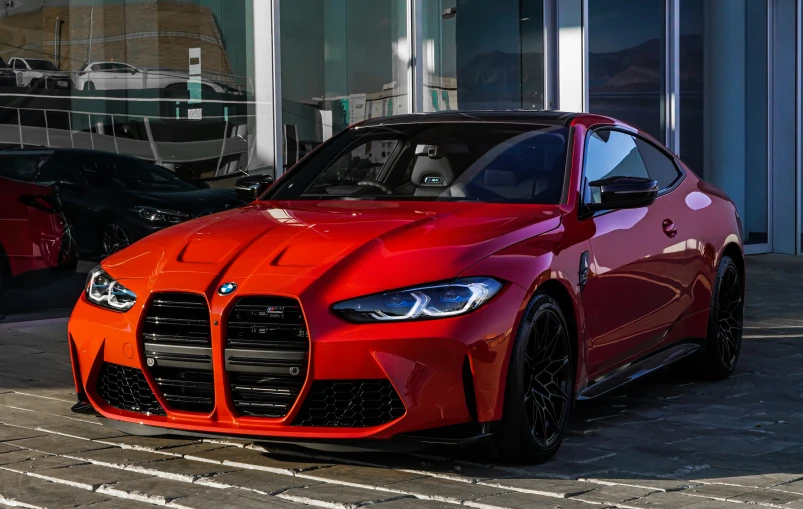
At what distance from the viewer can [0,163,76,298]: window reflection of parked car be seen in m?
9.75

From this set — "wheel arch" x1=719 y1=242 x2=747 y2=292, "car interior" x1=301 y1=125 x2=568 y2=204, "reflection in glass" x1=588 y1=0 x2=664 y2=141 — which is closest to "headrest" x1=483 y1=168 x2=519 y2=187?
"car interior" x1=301 y1=125 x2=568 y2=204

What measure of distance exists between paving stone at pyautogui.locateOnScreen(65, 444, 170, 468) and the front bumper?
299mm

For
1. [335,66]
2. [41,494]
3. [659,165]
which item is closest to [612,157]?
[659,165]

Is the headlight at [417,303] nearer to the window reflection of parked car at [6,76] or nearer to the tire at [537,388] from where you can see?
the tire at [537,388]

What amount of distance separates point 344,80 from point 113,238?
3.36 meters

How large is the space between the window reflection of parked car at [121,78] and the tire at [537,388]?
6.19 meters

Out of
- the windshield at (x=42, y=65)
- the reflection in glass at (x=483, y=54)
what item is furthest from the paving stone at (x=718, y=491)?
the reflection in glass at (x=483, y=54)

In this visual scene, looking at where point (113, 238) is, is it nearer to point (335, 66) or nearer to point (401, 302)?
point (335, 66)

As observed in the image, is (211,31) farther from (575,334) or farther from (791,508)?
(791,508)

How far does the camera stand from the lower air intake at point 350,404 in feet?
15.0

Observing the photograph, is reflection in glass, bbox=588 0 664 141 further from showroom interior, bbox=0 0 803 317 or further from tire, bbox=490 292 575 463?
tire, bbox=490 292 575 463

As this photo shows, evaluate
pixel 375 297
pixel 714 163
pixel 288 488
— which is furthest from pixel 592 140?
pixel 714 163

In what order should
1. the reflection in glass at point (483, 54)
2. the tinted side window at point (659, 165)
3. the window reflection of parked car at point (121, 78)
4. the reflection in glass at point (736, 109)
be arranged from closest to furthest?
the tinted side window at point (659, 165) < the window reflection of parked car at point (121, 78) < the reflection in glass at point (483, 54) < the reflection in glass at point (736, 109)

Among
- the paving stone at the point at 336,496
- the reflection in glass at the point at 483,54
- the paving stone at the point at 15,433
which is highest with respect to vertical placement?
the reflection in glass at the point at 483,54
